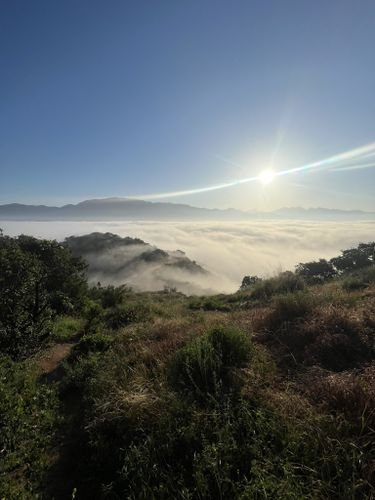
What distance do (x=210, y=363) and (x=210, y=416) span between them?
1.00 metres

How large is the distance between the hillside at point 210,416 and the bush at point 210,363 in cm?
2

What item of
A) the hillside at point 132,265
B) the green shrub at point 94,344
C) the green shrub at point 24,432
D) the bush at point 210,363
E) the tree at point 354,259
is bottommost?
the hillside at point 132,265

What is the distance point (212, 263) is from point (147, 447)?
6146 inches

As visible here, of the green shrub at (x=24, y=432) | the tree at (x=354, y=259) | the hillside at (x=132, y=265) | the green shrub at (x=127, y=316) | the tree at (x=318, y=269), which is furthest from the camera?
the hillside at (x=132, y=265)

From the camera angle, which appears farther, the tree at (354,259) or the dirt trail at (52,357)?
the tree at (354,259)

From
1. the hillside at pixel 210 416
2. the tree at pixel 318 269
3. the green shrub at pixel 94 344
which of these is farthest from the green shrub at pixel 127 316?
the tree at pixel 318 269

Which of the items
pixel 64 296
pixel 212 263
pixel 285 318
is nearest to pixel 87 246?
pixel 212 263

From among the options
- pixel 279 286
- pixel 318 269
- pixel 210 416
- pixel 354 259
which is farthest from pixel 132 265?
pixel 210 416

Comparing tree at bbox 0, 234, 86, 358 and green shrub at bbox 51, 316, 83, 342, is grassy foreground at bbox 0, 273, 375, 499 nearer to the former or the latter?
tree at bbox 0, 234, 86, 358

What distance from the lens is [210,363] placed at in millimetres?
4719

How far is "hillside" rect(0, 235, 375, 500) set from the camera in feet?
9.92

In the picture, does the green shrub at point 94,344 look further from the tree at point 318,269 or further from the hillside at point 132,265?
the hillside at point 132,265

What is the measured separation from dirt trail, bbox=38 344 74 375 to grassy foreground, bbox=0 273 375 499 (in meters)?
1.31

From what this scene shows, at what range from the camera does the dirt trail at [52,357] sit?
308 inches
